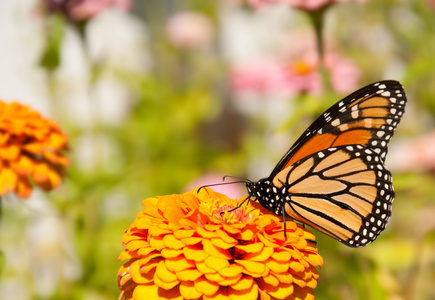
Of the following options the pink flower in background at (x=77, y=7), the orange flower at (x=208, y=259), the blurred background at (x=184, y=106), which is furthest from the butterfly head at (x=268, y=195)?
the pink flower in background at (x=77, y=7)

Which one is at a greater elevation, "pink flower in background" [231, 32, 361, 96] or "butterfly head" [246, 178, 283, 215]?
"pink flower in background" [231, 32, 361, 96]

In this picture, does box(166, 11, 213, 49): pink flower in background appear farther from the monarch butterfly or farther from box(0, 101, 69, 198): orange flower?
the monarch butterfly

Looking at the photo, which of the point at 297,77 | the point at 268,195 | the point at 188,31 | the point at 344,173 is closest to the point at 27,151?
the point at 268,195

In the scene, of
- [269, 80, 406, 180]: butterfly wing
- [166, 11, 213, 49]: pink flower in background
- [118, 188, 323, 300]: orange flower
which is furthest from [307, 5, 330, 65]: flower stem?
[166, 11, 213, 49]: pink flower in background

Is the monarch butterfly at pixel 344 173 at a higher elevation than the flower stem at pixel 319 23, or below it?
below

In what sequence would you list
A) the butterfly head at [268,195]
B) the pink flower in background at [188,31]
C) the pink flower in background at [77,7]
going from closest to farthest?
the butterfly head at [268,195] < the pink flower in background at [77,7] < the pink flower in background at [188,31]

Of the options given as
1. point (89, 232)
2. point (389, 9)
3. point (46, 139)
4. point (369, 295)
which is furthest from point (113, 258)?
point (389, 9)

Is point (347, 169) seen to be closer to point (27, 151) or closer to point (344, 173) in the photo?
point (344, 173)

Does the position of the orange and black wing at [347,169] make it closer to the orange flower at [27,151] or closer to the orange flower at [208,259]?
the orange flower at [208,259]
